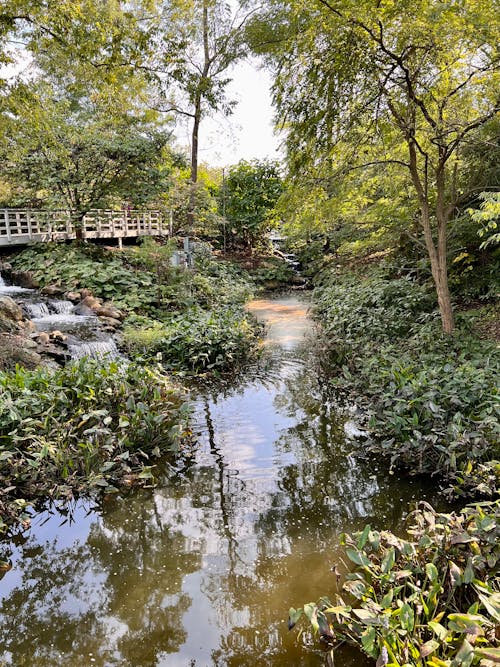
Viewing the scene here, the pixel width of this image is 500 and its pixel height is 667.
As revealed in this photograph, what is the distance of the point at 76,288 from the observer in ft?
36.1

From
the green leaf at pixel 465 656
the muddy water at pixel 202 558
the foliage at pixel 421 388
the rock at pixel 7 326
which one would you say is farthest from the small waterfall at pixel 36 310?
the green leaf at pixel 465 656

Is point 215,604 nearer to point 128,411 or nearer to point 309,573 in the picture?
point 309,573

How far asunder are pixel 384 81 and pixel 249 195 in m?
14.6

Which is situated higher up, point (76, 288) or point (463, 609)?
point (76, 288)

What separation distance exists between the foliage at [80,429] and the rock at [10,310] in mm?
3173

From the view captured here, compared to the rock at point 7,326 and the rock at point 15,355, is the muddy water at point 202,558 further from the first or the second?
the rock at point 7,326

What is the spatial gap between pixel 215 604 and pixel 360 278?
31.4ft

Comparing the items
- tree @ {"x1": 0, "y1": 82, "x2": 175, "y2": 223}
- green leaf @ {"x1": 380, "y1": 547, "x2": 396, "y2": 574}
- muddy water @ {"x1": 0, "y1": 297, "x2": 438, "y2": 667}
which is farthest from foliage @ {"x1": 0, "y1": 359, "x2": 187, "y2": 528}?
tree @ {"x1": 0, "y1": 82, "x2": 175, "y2": 223}

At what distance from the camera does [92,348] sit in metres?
7.45

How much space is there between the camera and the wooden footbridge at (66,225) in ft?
42.0

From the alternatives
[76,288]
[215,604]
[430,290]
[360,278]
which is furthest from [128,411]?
[360,278]

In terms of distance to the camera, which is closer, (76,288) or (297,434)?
(297,434)

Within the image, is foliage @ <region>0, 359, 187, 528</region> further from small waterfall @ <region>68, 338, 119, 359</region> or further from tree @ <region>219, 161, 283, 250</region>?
tree @ <region>219, 161, 283, 250</region>

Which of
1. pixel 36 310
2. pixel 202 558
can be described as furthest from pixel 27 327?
pixel 202 558
